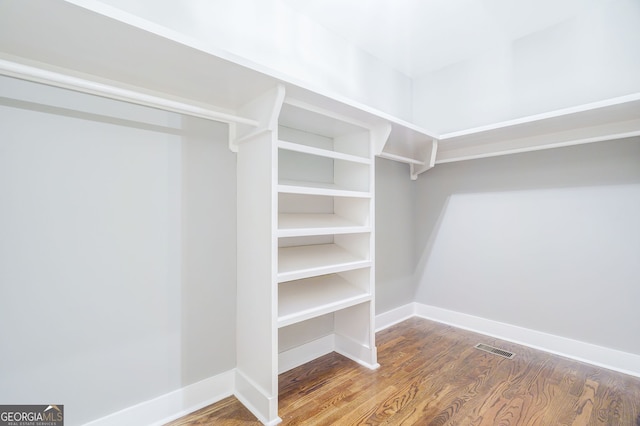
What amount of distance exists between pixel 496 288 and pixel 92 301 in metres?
2.97

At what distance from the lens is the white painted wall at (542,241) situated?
6.61 ft

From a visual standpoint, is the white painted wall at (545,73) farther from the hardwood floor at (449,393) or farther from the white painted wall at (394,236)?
the hardwood floor at (449,393)

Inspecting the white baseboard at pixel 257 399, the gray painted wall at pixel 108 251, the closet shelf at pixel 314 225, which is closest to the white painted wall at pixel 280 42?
the gray painted wall at pixel 108 251

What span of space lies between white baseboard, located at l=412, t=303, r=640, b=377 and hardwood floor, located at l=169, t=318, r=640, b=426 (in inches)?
3.4

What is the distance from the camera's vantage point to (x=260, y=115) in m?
1.57

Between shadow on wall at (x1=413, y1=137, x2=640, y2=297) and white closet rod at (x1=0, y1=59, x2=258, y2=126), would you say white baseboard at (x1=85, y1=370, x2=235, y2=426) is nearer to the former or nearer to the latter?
white closet rod at (x1=0, y1=59, x2=258, y2=126)

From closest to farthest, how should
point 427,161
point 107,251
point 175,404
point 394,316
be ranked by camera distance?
point 107,251
point 175,404
point 427,161
point 394,316

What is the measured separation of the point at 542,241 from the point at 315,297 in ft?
6.39

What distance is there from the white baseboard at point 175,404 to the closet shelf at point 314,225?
38.9 inches

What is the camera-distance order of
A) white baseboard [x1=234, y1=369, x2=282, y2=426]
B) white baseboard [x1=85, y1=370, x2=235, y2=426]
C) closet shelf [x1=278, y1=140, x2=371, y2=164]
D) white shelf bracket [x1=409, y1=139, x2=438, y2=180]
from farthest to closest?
white shelf bracket [x1=409, y1=139, x2=438, y2=180], closet shelf [x1=278, y1=140, x2=371, y2=164], white baseboard [x1=234, y1=369, x2=282, y2=426], white baseboard [x1=85, y1=370, x2=235, y2=426]

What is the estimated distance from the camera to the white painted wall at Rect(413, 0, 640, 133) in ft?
6.63

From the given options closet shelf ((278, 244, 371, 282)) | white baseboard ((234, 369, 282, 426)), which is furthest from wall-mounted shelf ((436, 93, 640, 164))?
white baseboard ((234, 369, 282, 426))

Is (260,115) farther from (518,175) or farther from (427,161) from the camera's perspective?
(518,175)

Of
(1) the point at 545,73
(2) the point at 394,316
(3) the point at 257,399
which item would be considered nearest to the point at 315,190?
(3) the point at 257,399
